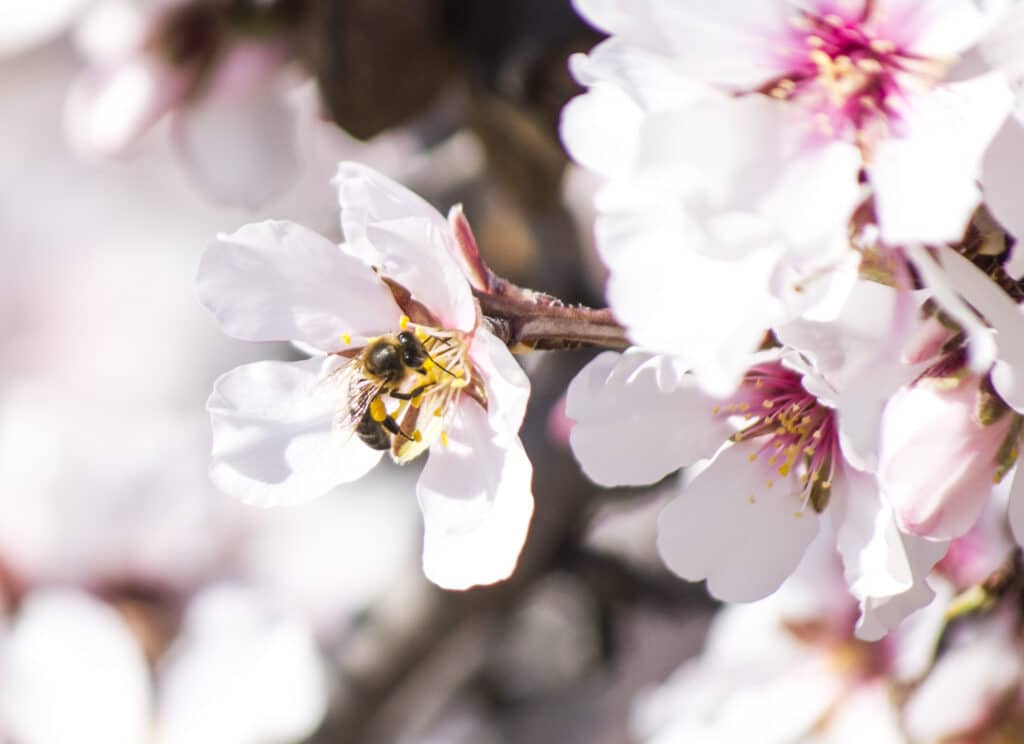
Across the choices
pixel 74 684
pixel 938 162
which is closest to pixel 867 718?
pixel 938 162

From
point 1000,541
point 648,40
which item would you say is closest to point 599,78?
point 648,40

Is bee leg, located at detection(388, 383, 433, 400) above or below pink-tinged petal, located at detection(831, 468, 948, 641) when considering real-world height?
below

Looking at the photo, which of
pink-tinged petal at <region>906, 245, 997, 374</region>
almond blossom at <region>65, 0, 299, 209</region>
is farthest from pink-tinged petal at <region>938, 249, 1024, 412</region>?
almond blossom at <region>65, 0, 299, 209</region>

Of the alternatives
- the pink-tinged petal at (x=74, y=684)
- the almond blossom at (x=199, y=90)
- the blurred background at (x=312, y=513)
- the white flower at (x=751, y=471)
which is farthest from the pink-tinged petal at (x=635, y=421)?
the pink-tinged petal at (x=74, y=684)

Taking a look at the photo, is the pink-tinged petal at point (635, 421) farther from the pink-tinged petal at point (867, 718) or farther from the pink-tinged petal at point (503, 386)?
the pink-tinged petal at point (867, 718)

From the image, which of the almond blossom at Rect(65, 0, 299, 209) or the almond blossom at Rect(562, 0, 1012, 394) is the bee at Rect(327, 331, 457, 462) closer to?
the almond blossom at Rect(562, 0, 1012, 394)

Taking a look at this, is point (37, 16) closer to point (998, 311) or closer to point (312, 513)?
point (312, 513)

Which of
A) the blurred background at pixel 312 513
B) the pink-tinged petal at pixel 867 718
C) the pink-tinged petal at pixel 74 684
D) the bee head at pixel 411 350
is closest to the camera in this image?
the bee head at pixel 411 350
